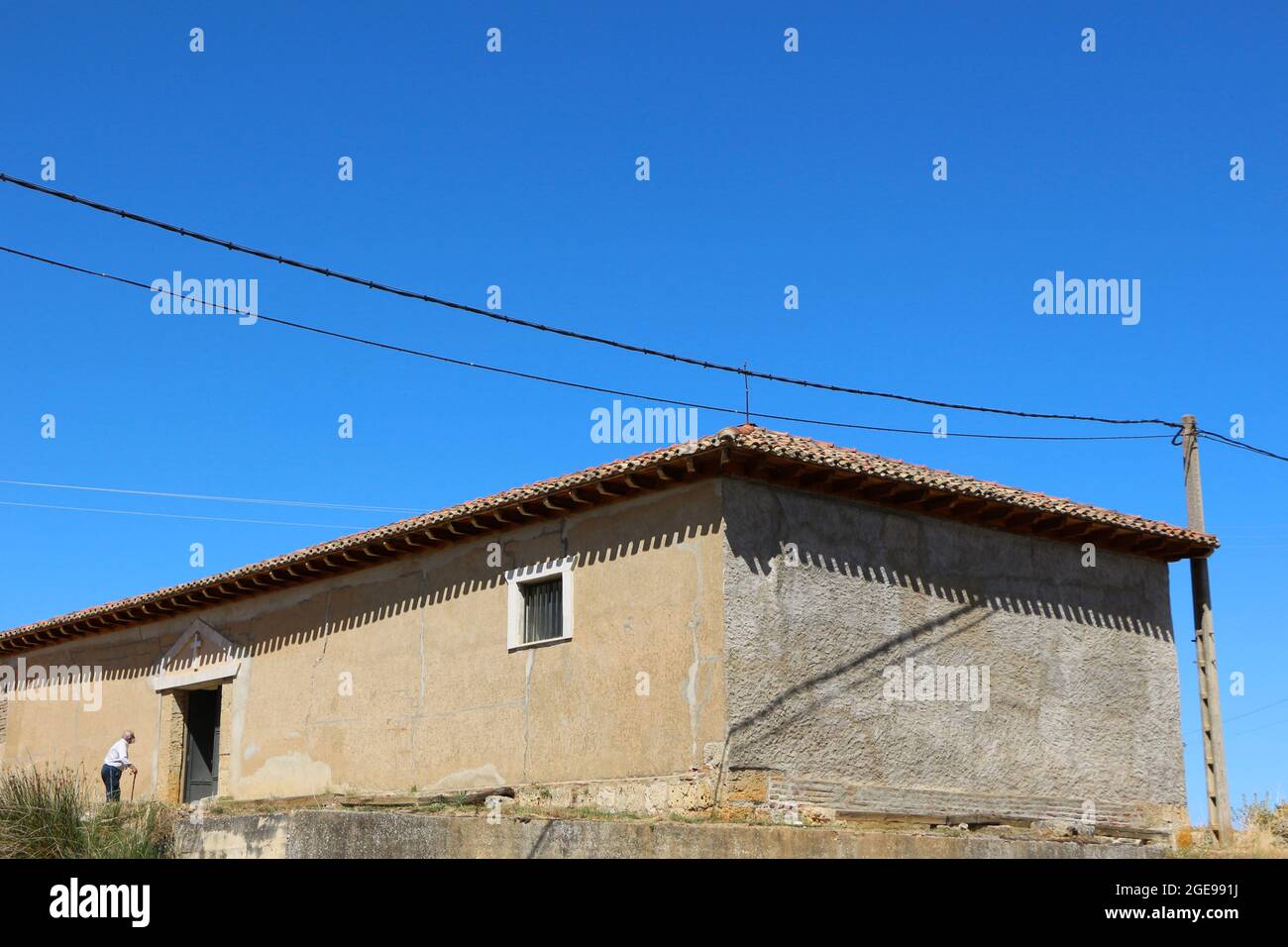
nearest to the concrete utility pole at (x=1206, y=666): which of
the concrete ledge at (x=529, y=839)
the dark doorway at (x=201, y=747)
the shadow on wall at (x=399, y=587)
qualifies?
the concrete ledge at (x=529, y=839)

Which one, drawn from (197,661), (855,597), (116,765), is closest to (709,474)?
(855,597)

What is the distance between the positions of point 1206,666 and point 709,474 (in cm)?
776

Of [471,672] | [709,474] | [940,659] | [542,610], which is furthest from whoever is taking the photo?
[471,672]

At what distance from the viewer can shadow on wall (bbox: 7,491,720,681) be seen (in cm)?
1516

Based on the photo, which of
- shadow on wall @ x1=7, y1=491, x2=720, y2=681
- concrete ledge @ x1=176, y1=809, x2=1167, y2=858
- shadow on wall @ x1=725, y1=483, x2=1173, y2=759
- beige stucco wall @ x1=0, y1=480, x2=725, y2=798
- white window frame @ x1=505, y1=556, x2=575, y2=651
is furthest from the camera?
white window frame @ x1=505, y1=556, x2=575, y2=651

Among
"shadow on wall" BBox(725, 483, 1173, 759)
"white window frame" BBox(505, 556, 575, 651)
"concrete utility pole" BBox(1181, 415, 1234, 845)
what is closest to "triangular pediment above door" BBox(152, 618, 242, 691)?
"white window frame" BBox(505, 556, 575, 651)

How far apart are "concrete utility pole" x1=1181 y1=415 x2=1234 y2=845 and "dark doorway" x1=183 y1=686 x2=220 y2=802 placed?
14.0m

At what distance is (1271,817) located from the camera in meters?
18.7

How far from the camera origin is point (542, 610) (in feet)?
53.9

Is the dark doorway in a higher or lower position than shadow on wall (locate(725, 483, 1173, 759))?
lower

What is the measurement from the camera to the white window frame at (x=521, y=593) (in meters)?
16.0

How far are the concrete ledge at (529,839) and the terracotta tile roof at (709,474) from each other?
12.4ft

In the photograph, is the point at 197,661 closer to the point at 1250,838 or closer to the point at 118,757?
the point at 118,757

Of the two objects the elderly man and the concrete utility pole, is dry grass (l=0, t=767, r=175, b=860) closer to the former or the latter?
the elderly man
